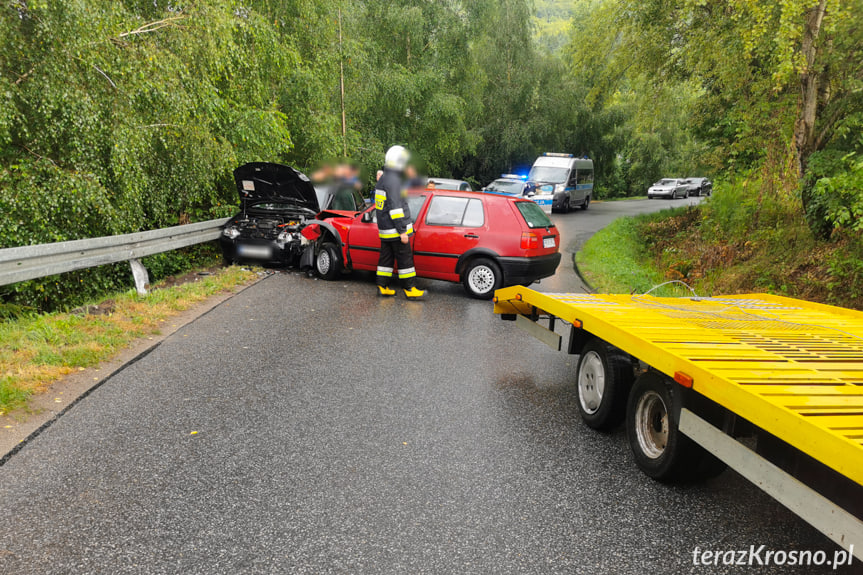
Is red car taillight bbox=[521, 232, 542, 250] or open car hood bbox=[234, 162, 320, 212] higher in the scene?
open car hood bbox=[234, 162, 320, 212]

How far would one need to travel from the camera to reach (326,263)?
33.5 ft

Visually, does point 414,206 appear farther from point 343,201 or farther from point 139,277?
point 139,277

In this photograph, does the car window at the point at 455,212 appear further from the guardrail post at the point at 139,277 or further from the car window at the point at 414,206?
the guardrail post at the point at 139,277

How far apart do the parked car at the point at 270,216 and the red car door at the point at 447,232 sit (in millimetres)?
2214

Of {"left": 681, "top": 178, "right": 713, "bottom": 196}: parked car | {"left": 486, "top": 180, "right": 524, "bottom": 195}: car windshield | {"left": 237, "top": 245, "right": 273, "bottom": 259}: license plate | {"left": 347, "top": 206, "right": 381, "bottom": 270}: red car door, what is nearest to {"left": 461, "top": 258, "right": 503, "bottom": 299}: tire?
{"left": 347, "top": 206, "right": 381, "bottom": 270}: red car door

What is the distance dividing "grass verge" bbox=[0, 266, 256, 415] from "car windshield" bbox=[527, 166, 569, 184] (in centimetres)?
2057

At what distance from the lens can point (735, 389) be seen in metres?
2.57

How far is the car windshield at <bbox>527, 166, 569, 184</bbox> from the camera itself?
26.4 m

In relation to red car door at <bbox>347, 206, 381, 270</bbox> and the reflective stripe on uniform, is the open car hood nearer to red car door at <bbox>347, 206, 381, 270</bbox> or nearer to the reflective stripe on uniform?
red car door at <bbox>347, 206, 381, 270</bbox>

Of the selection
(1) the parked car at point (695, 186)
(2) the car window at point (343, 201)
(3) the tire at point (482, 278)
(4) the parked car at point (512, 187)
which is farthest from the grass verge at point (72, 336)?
(1) the parked car at point (695, 186)

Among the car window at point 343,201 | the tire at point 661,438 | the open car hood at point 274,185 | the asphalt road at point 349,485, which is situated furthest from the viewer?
the car window at point 343,201

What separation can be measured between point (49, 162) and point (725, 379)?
879cm

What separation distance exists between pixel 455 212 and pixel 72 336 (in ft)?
18.2

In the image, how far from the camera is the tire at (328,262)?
10133 millimetres
